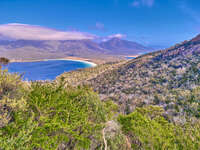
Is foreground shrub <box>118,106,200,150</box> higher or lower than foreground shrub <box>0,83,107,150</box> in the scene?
lower

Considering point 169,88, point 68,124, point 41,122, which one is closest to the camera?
point 41,122

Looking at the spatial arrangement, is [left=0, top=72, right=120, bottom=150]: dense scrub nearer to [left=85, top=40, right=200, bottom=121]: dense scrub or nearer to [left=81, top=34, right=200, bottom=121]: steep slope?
[left=85, top=40, right=200, bottom=121]: dense scrub

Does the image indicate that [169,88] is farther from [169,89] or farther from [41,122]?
[41,122]

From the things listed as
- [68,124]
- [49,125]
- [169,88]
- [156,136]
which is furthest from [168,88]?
[49,125]

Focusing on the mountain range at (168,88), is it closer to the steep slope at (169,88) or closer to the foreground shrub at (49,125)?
the steep slope at (169,88)

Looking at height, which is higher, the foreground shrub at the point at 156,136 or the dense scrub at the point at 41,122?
the dense scrub at the point at 41,122

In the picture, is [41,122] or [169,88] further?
[169,88]

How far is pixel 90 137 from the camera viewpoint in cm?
786

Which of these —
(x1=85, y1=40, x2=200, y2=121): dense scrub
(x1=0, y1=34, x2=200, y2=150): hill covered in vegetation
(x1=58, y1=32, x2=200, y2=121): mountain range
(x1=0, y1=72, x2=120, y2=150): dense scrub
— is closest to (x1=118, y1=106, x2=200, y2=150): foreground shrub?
(x1=0, y1=34, x2=200, y2=150): hill covered in vegetation

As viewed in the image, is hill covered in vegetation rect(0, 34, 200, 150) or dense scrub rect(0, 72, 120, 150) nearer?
dense scrub rect(0, 72, 120, 150)

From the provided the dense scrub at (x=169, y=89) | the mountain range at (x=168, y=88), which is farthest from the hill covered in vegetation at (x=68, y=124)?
the dense scrub at (x=169, y=89)

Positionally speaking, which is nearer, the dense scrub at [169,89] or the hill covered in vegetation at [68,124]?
the hill covered in vegetation at [68,124]

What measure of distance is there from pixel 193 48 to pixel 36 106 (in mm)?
59935

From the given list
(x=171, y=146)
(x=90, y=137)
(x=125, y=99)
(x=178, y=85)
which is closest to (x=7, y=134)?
(x=90, y=137)
